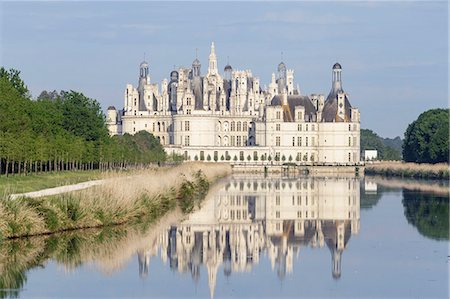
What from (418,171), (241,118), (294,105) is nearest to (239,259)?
(418,171)

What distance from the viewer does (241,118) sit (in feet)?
482

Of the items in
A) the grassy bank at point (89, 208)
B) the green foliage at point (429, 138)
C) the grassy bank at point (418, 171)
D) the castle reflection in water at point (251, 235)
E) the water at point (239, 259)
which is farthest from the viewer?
the green foliage at point (429, 138)

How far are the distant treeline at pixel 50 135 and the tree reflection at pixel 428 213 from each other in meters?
14.8

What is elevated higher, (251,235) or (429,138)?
(429,138)

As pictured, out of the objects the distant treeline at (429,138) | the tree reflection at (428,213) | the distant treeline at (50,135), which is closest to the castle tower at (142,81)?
the distant treeline at (429,138)

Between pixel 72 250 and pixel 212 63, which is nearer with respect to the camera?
pixel 72 250

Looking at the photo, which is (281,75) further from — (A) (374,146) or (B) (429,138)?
(B) (429,138)

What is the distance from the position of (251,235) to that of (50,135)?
2848 cm

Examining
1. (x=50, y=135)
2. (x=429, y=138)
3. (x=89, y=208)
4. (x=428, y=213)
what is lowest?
(x=428, y=213)

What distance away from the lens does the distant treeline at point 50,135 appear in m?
43.7

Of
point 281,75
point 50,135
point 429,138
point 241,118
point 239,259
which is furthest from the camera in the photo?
point 281,75

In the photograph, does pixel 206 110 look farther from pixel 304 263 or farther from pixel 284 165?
pixel 304 263

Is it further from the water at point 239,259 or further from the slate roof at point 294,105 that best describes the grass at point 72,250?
the slate roof at point 294,105

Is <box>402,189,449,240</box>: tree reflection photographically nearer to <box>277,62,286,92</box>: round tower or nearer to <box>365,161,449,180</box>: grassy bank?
<box>365,161,449,180</box>: grassy bank
